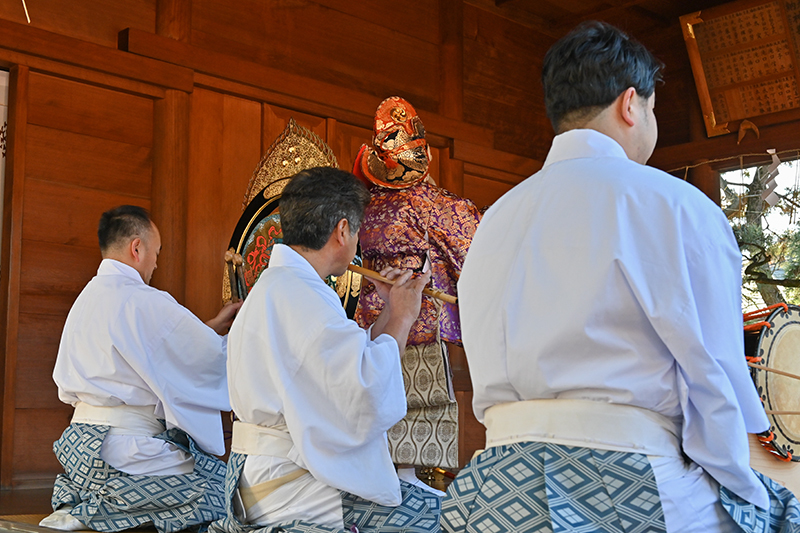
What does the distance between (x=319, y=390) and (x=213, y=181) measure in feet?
7.90

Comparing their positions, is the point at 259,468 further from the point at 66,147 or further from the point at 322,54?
the point at 322,54

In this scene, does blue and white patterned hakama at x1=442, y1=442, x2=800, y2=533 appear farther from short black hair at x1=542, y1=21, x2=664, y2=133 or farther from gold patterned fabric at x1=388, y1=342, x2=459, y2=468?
gold patterned fabric at x1=388, y1=342, x2=459, y2=468

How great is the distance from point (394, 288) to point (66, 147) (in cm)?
195

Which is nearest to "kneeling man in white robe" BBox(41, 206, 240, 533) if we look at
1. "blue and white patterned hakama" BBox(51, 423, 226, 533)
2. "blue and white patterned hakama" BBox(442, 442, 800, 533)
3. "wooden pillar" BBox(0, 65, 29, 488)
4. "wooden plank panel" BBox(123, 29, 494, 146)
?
"blue and white patterned hakama" BBox(51, 423, 226, 533)

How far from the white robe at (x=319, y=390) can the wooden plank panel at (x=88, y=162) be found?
2.09m

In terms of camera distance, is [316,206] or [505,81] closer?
[316,206]

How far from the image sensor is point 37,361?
361 centimetres

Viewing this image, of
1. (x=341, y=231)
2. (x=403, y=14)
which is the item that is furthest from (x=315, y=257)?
(x=403, y=14)

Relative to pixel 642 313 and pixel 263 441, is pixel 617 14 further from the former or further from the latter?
pixel 642 313

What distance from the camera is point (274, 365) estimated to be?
2.01m

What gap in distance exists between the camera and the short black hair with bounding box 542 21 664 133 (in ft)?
4.80

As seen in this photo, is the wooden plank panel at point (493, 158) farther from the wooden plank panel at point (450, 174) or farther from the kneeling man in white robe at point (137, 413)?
the kneeling man in white robe at point (137, 413)

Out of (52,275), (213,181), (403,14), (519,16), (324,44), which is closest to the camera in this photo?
(52,275)

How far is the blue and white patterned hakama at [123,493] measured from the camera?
2775 millimetres
